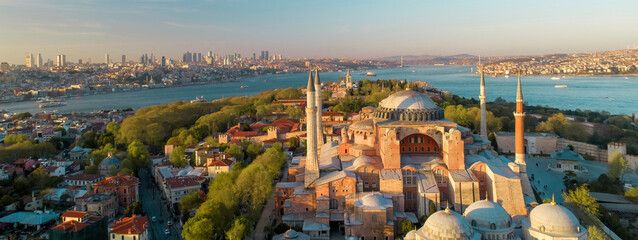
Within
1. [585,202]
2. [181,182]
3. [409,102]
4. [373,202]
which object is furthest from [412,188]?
[181,182]

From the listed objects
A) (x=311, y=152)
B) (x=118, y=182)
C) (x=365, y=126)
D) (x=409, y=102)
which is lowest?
(x=118, y=182)

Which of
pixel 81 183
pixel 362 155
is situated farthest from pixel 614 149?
pixel 81 183

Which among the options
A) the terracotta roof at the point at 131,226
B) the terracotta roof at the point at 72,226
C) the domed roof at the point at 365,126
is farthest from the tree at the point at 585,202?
the terracotta roof at the point at 72,226

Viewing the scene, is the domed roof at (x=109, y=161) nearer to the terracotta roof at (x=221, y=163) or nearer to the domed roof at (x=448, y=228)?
the terracotta roof at (x=221, y=163)

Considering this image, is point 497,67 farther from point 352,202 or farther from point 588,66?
point 352,202

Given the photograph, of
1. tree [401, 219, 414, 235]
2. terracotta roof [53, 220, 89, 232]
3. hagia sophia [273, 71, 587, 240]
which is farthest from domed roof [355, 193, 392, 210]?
terracotta roof [53, 220, 89, 232]

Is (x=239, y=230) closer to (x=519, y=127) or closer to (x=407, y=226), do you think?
(x=407, y=226)

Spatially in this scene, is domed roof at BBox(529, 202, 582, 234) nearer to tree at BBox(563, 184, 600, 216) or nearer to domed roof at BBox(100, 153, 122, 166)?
tree at BBox(563, 184, 600, 216)
